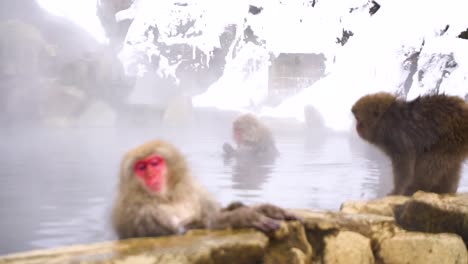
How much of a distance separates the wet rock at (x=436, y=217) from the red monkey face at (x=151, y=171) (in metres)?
1.24

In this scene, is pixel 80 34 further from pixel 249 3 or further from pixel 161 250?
pixel 161 250

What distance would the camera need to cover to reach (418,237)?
7.06 ft

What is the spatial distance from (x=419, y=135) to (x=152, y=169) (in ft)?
5.37

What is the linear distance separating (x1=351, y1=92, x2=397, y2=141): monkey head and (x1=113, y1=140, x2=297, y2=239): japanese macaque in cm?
116

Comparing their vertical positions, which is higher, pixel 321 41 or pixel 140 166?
pixel 321 41

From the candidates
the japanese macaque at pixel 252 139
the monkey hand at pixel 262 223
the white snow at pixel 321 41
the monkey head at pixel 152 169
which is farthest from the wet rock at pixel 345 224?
the japanese macaque at pixel 252 139

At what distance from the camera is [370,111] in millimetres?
2764

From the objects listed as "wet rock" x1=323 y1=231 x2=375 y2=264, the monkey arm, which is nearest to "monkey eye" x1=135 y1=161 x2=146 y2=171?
the monkey arm

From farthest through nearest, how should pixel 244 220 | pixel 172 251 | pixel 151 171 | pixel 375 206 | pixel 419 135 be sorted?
pixel 419 135 < pixel 375 206 < pixel 244 220 < pixel 151 171 < pixel 172 251

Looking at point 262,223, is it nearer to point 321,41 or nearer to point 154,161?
point 154,161

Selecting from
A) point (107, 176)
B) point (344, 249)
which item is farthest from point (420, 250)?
point (107, 176)

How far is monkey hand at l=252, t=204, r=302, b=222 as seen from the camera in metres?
1.88

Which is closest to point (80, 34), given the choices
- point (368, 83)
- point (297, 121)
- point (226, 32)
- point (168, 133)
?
point (168, 133)

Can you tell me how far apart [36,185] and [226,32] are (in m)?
1.99
